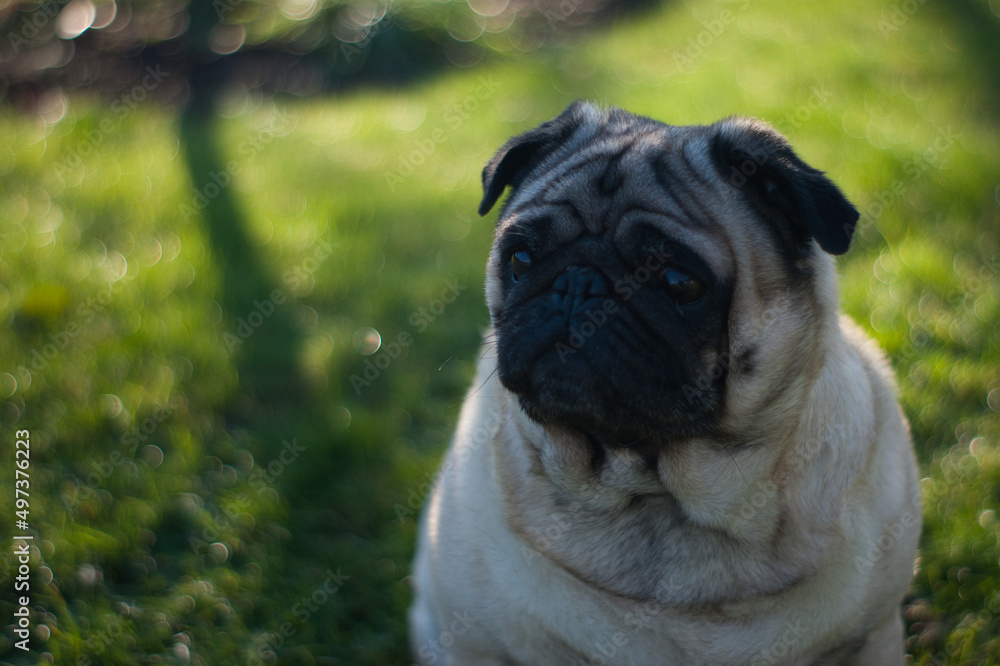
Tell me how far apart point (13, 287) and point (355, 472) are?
9.77 feet

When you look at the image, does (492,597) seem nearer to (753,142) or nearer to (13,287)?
(753,142)

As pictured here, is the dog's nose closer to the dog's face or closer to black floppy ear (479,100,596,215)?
the dog's face

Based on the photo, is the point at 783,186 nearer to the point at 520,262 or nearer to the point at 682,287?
the point at 682,287

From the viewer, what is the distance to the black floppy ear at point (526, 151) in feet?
8.76

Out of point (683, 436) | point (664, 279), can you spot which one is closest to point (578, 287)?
point (664, 279)

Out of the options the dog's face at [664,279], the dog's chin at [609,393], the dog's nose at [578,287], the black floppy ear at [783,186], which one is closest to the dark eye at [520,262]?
the dog's face at [664,279]

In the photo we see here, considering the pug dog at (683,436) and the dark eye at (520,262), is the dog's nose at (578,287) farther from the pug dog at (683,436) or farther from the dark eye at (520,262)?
the dark eye at (520,262)

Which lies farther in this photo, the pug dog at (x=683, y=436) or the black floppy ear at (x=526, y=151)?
the black floppy ear at (x=526, y=151)

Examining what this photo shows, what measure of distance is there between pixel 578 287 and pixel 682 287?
287 millimetres

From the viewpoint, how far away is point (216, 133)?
7.33 m

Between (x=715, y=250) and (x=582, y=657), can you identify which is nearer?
(x=715, y=250)

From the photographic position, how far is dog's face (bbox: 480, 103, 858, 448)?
2.09 m

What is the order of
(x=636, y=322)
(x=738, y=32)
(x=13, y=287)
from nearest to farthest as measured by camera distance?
(x=636, y=322) → (x=13, y=287) → (x=738, y=32)

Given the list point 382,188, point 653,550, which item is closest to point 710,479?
point 653,550
